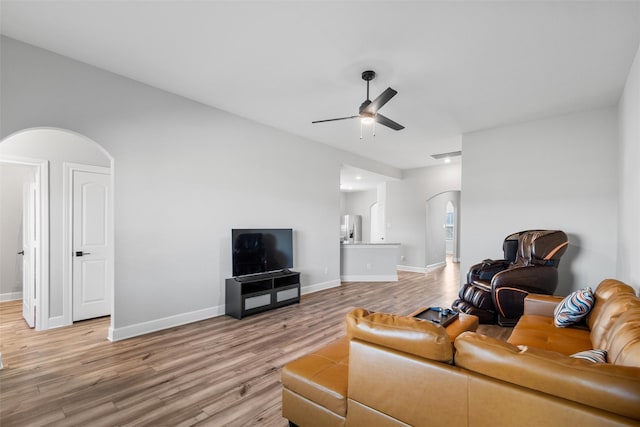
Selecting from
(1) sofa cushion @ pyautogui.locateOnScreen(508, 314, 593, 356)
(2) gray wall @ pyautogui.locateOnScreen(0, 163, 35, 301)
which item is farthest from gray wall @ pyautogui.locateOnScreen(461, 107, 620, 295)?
(2) gray wall @ pyautogui.locateOnScreen(0, 163, 35, 301)

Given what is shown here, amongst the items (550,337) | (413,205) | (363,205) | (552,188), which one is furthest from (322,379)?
(363,205)

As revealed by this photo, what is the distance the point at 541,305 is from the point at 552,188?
2477 mm

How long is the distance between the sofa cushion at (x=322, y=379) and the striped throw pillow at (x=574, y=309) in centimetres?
211

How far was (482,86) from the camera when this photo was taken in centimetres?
359

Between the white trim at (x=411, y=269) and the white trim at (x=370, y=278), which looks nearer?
the white trim at (x=370, y=278)

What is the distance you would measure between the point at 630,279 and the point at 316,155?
4.79 metres

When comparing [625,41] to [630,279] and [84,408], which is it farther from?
[84,408]

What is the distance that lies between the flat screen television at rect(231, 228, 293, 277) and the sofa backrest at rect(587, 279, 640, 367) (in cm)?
382

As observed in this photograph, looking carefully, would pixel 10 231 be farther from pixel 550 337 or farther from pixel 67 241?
pixel 550 337

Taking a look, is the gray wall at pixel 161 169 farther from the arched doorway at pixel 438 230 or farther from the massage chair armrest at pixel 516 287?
the arched doorway at pixel 438 230

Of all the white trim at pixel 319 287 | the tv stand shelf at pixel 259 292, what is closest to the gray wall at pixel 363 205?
the white trim at pixel 319 287

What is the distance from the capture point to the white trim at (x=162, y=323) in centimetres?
338

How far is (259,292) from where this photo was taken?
434cm

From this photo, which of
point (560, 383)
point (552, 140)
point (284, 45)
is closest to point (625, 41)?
point (552, 140)
